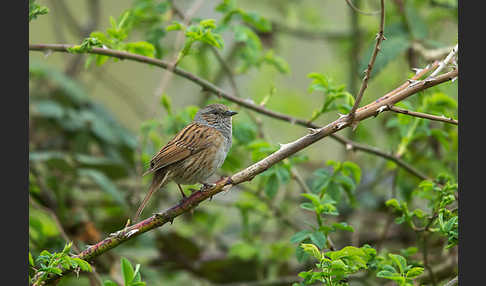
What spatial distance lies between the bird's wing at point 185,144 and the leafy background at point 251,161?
0.39ft

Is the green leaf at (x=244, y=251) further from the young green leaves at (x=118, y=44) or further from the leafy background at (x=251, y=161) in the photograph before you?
the young green leaves at (x=118, y=44)

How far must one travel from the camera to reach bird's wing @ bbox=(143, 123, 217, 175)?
3381 mm

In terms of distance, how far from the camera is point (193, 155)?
3.58 meters

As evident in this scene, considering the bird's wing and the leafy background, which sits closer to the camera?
the leafy background

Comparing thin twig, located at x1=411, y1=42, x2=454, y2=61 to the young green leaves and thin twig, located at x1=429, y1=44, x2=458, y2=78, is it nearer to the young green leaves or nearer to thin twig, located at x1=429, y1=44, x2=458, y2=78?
thin twig, located at x1=429, y1=44, x2=458, y2=78

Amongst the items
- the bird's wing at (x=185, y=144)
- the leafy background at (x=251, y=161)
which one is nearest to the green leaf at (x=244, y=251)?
the leafy background at (x=251, y=161)

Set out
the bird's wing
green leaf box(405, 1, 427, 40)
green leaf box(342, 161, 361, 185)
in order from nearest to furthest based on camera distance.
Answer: green leaf box(342, 161, 361, 185) < the bird's wing < green leaf box(405, 1, 427, 40)

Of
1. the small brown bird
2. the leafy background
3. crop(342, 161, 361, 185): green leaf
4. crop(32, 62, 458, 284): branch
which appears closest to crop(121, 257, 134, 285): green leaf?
the leafy background

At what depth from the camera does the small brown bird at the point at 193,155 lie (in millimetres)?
3404

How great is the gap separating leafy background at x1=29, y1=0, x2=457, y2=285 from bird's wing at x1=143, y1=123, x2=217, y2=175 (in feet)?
0.39

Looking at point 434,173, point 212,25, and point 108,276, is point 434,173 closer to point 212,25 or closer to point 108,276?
point 212,25

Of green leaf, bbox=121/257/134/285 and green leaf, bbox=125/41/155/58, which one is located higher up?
green leaf, bbox=125/41/155/58

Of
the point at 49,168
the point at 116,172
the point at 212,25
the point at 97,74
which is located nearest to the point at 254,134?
the point at 212,25

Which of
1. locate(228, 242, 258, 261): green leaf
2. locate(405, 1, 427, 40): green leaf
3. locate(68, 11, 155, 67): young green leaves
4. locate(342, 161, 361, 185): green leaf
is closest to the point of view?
locate(68, 11, 155, 67): young green leaves
